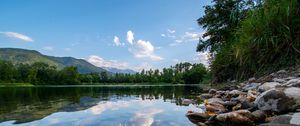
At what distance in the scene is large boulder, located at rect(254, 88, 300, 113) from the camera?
→ 14.6 ft

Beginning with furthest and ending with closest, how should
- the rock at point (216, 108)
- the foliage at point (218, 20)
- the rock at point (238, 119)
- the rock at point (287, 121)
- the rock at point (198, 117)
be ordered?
the foliage at point (218, 20) → the rock at point (216, 108) → the rock at point (198, 117) → the rock at point (238, 119) → the rock at point (287, 121)

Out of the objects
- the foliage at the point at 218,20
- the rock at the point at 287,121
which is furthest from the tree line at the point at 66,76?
the rock at the point at 287,121

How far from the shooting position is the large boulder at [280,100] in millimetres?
4441

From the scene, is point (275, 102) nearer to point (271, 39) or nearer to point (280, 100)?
point (280, 100)

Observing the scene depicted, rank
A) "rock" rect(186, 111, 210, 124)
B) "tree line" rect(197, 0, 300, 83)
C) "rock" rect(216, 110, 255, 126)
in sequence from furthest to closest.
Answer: "tree line" rect(197, 0, 300, 83)
"rock" rect(186, 111, 210, 124)
"rock" rect(216, 110, 255, 126)

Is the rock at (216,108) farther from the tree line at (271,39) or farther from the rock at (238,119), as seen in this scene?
the tree line at (271,39)

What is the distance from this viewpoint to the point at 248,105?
17.8 feet

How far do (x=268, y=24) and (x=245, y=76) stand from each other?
12.7ft

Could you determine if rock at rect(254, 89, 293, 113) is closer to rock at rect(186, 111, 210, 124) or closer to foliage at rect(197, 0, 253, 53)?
rock at rect(186, 111, 210, 124)

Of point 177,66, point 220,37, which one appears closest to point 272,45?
point 220,37

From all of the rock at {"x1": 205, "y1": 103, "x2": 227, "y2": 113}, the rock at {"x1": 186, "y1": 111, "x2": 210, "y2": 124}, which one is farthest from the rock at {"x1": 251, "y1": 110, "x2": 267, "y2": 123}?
the rock at {"x1": 205, "y1": 103, "x2": 227, "y2": 113}

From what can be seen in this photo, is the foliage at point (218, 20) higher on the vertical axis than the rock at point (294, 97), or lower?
higher

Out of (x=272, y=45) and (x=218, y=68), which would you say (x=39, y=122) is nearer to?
(x=272, y=45)

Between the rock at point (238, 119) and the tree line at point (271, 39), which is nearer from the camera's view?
the rock at point (238, 119)
